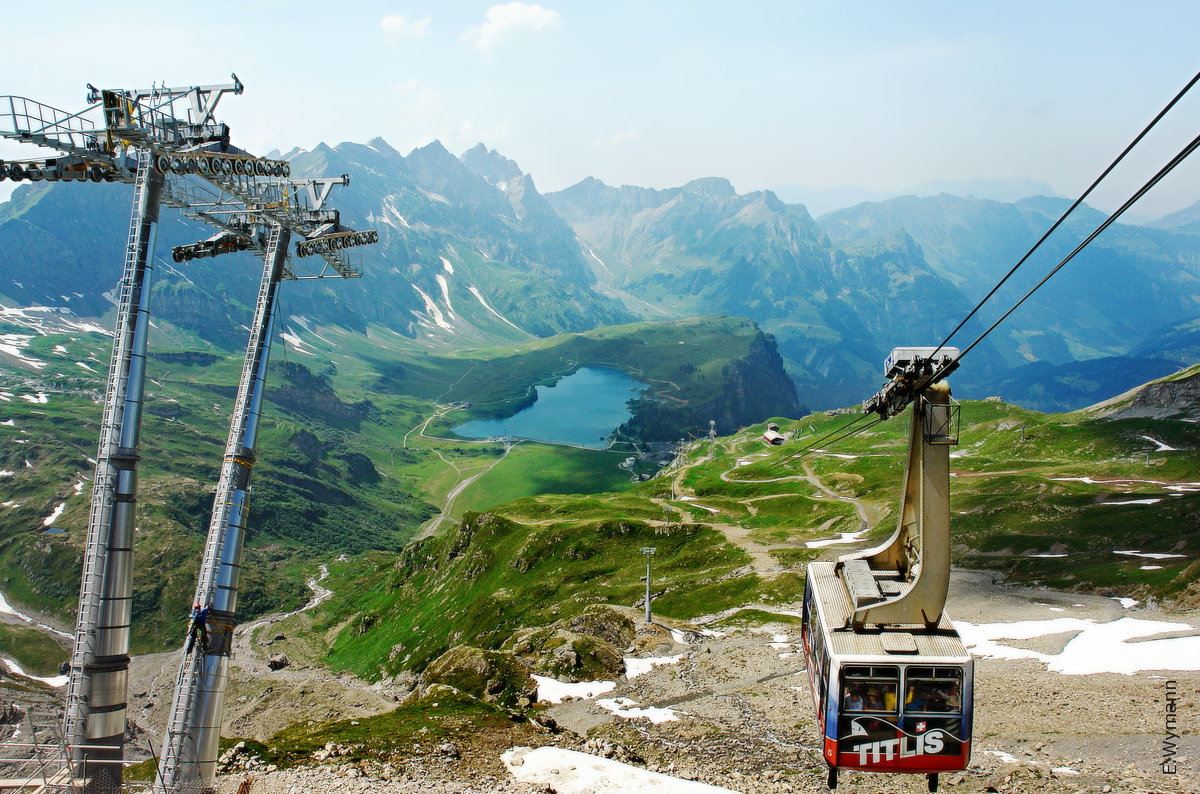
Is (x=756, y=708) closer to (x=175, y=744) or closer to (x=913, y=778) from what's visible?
(x=913, y=778)

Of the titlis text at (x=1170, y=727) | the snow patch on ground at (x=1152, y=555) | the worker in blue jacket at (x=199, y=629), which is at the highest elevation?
the worker in blue jacket at (x=199, y=629)

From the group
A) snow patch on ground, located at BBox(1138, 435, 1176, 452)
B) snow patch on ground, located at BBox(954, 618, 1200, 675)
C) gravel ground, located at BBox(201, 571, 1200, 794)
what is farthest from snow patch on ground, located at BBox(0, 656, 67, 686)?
snow patch on ground, located at BBox(1138, 435, 1176, 452)

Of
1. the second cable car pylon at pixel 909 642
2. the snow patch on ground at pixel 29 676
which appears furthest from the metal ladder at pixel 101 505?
the snow patch on ground at pixel 29 676

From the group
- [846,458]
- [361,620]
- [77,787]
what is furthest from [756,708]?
[846,458]

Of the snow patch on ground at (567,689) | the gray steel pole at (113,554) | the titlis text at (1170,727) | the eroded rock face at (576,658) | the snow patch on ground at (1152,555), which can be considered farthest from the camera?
the snow patch on ground at (1152,555)

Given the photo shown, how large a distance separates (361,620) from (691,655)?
348ft

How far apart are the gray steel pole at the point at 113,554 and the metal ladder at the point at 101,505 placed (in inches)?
1.2

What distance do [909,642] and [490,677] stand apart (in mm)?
38018

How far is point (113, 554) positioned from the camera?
26.7 metres

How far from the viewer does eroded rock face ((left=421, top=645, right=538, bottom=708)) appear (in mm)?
54369

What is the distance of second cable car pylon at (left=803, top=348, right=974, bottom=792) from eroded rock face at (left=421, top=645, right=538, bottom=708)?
95.6 ft

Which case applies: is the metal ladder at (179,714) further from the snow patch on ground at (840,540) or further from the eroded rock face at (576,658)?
the snow patch on ground at (840,540)

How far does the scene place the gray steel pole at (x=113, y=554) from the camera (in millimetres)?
25766

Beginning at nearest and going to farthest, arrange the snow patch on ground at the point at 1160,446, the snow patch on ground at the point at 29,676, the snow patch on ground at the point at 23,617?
1. the snow patch on ground at the point at 1160,446
2. the snow patch on ground at the point at 29,676
3. the snow patch on ground at the point at 23,617
